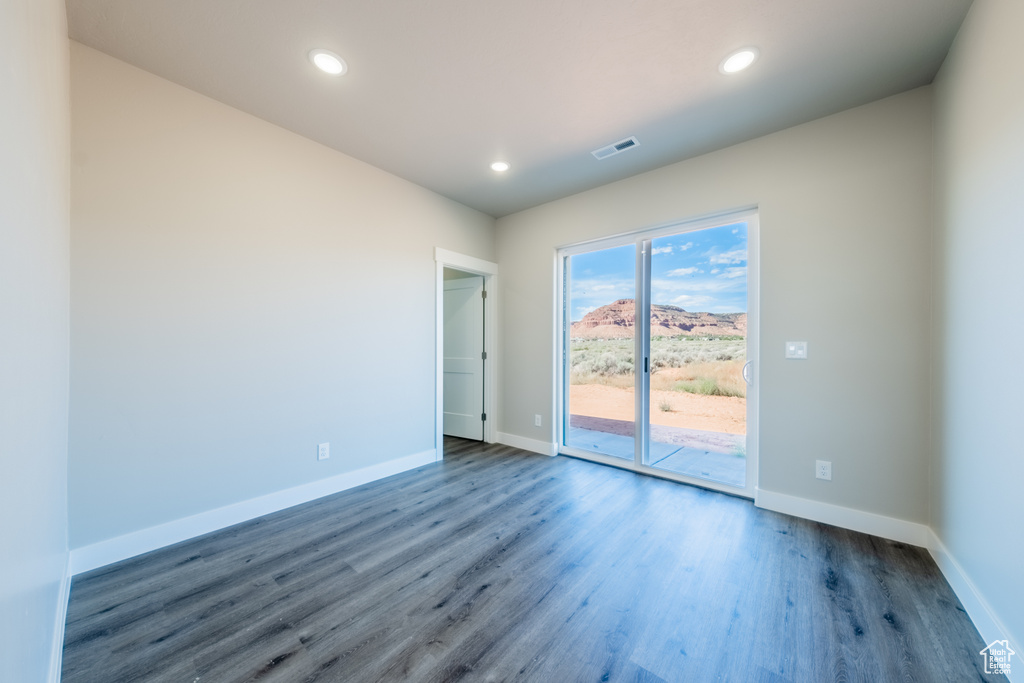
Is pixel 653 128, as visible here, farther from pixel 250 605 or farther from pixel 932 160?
pixel 250 605

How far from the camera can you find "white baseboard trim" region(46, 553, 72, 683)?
1.29 meters

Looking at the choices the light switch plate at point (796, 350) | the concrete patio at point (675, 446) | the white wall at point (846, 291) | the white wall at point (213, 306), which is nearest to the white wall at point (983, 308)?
the white wall at point (846, 291)

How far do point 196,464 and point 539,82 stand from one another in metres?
3.15

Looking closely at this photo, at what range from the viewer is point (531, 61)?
2.04 meters

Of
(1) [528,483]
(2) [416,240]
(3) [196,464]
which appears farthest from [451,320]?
(3) [196,464]

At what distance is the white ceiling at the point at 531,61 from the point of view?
5.70ft

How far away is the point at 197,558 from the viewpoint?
208 cm

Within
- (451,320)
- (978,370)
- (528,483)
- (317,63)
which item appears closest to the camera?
(978,370)

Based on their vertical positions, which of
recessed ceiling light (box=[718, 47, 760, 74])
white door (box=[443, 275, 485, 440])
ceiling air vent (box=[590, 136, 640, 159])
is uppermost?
recessed ceiling light (box=[718, 47, 760, 74])

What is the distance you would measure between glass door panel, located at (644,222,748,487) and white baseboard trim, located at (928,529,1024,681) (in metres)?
1.09

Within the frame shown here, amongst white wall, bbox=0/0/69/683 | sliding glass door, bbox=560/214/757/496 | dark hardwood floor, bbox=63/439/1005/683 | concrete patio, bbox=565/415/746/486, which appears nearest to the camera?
white wall, bbox=0/0/69/683

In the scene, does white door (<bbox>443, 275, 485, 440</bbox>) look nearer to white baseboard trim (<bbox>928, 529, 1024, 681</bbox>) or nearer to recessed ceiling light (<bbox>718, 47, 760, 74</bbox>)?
recessed ceiling light (<bbox>718, 47, 760, 74</bbox>)

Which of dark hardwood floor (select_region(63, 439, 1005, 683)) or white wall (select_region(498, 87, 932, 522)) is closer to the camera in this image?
dark hardwood floor (select_region(63, 439, 1005, 683))

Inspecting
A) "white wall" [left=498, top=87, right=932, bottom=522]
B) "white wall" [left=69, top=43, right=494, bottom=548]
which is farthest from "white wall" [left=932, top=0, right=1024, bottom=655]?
"white wall" [left=69, top=43, right=494, bottom=548]
